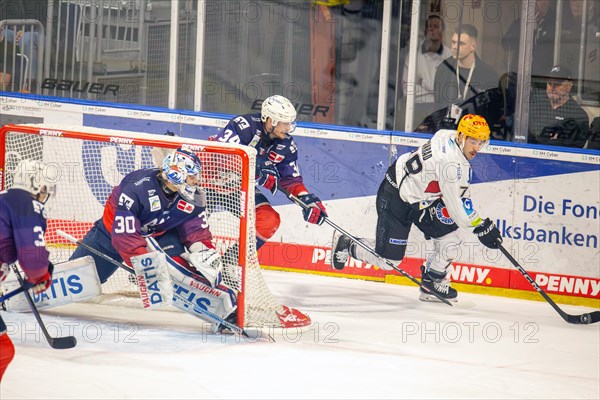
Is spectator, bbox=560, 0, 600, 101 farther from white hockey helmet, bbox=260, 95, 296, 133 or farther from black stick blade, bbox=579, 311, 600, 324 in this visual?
white hockey helmet, bbox=260, 95, 296, 133

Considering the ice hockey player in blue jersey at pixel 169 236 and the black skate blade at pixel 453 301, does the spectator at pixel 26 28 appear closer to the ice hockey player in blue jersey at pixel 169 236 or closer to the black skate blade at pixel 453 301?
the ice hockey player in blue jersey at pixel 169 236

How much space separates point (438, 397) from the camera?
5.39 m

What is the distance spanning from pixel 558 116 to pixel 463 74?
72cm

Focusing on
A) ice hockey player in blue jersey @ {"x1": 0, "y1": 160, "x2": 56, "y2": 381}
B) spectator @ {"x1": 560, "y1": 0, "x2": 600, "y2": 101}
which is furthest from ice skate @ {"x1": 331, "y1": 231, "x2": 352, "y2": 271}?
ice hockey player in blue jersey @ {"x1": 0, "y1": 160, "x2": 56, "y2": 381}

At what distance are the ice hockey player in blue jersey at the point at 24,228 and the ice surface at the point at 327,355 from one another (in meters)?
0.73

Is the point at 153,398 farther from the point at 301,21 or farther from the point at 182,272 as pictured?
the point at 301,21

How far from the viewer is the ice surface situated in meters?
5.32

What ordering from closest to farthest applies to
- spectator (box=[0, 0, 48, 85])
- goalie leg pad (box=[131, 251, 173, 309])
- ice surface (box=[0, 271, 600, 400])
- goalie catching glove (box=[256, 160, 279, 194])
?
ice surface (box=[0, 271, 600, 400])
goalie leg pad (box=[131, 251, 173, 309])
goalie catching glove (box=[256, 160, 279, 194])
spectator (box=[0, 0, 48, 85])

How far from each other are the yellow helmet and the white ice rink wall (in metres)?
0.34

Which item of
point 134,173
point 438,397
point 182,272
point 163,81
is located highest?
point 163,81

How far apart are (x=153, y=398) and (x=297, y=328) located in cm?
138

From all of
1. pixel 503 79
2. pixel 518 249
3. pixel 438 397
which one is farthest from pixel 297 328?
pixel 503 79

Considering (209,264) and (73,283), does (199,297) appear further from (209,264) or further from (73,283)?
(73,283)

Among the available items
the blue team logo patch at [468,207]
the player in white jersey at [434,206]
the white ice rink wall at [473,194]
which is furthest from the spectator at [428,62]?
the blue team logo patch at [468,207]
